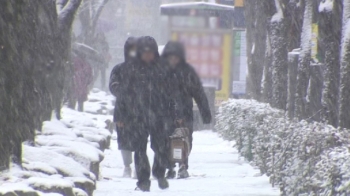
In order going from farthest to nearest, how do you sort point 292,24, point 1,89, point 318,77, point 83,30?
point 83,30
point 292,24
point 318,77
point 1,89

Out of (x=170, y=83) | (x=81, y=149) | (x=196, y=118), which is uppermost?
(x=170, y=83)

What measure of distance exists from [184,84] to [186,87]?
68 millimetres

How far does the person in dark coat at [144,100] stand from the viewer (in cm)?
1012

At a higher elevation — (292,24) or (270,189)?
(292,24)

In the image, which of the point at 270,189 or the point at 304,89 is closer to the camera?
the point at 270,189

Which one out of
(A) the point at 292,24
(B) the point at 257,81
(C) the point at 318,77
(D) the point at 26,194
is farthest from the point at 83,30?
(D) the point at 26,194

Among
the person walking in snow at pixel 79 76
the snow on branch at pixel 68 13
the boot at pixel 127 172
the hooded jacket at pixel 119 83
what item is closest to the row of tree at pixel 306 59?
the hooded jacket at pixel 119 83

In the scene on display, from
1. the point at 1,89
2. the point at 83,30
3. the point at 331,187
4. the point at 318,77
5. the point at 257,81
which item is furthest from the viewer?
the point at 83,30

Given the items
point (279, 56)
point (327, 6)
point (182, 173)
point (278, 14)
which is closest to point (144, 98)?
point (327, 6)

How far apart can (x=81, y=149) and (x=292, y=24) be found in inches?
207

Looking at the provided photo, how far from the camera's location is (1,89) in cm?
867

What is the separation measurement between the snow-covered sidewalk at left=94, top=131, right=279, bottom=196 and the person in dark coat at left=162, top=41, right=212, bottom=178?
64cm

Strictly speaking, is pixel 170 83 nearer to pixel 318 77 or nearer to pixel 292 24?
pixel 318 77

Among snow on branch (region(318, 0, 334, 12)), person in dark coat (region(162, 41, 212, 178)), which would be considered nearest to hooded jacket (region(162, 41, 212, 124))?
person in dark coat (region(162, 41, 212, 178))
